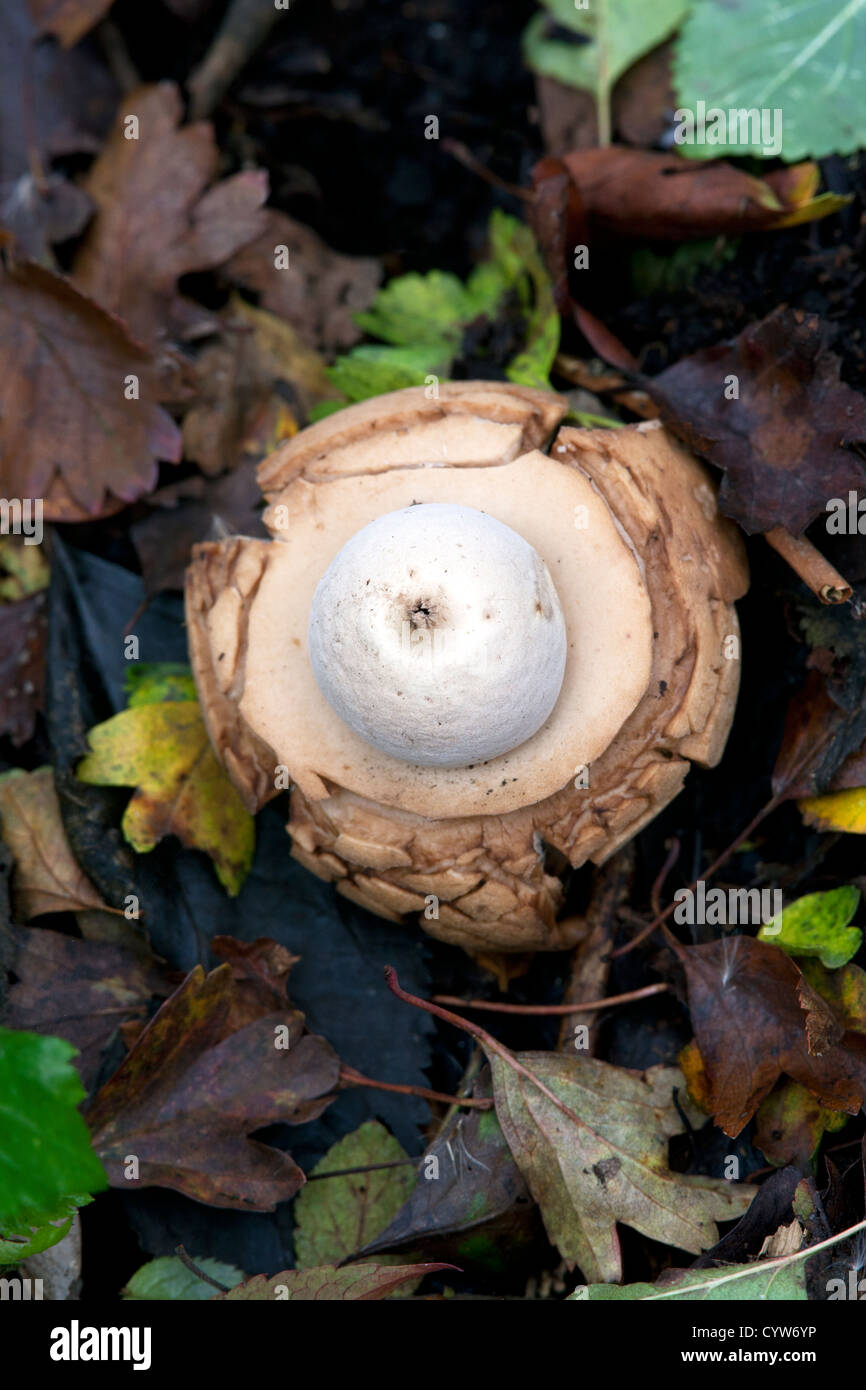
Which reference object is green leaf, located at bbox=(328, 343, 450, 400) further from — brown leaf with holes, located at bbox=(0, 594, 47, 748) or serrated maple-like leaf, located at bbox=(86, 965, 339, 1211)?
serrated maple-like leaf, located at bbox=(86, 965, 339, 1211)

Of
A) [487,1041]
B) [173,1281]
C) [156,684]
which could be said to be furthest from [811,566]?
[173,1281]

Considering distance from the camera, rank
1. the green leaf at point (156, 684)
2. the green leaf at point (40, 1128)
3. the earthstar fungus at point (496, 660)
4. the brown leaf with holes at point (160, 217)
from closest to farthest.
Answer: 1. the green leaf at point (40, 1128)
2. the earthstar fungus at point (496, 660)
3. the green leaf at point (156, 684)
4. the brown leaf with holes at point (160, 217)

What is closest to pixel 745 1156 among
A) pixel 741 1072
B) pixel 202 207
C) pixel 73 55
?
pixel 741 1072

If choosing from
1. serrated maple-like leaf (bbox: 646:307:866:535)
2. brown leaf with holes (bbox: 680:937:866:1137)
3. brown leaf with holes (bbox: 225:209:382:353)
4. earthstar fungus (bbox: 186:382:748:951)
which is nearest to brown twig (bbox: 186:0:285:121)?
brown leaf with holes (bbox: 225:209:382:353)

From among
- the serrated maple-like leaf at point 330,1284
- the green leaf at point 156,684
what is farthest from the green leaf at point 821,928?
the green leaf at point 156,684

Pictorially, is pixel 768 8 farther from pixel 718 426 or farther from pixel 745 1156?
pixel 745 1156

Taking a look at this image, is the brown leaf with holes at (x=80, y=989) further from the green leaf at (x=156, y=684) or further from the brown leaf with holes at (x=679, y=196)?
the brown leaf with holes at (x=679, y=196)

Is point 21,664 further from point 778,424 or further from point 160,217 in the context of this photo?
point 778,424
